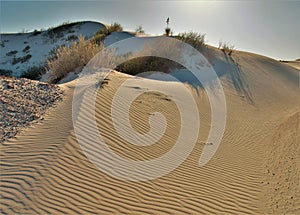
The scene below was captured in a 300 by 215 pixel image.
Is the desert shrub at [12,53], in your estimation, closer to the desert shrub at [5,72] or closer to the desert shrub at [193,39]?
the desert shrub at [5,72]

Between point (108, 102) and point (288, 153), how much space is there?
16.4 ft

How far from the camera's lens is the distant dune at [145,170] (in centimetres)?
387

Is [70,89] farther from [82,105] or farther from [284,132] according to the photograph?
[284,132]

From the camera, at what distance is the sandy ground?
3855mm

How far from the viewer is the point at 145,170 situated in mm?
4926

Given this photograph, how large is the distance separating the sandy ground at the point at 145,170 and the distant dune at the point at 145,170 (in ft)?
0.05

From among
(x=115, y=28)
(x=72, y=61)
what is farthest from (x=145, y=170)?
(x=115, y=28)

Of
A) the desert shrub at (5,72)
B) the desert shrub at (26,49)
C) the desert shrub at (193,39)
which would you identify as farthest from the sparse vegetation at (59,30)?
the desert shrub at (193,39)

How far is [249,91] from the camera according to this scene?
13398mm

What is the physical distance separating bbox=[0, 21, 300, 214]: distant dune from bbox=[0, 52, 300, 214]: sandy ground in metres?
0.01

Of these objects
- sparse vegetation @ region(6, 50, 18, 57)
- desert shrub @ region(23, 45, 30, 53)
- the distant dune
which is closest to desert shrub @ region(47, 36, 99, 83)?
the distant dune

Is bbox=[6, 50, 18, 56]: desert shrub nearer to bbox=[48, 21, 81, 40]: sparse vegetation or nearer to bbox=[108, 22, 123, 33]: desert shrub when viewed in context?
bbox=[48, 21, 81, 40]: sparse vegetation

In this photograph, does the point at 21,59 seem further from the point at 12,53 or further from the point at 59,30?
the point at 59,30

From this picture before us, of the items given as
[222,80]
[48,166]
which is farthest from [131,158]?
[222,80]
